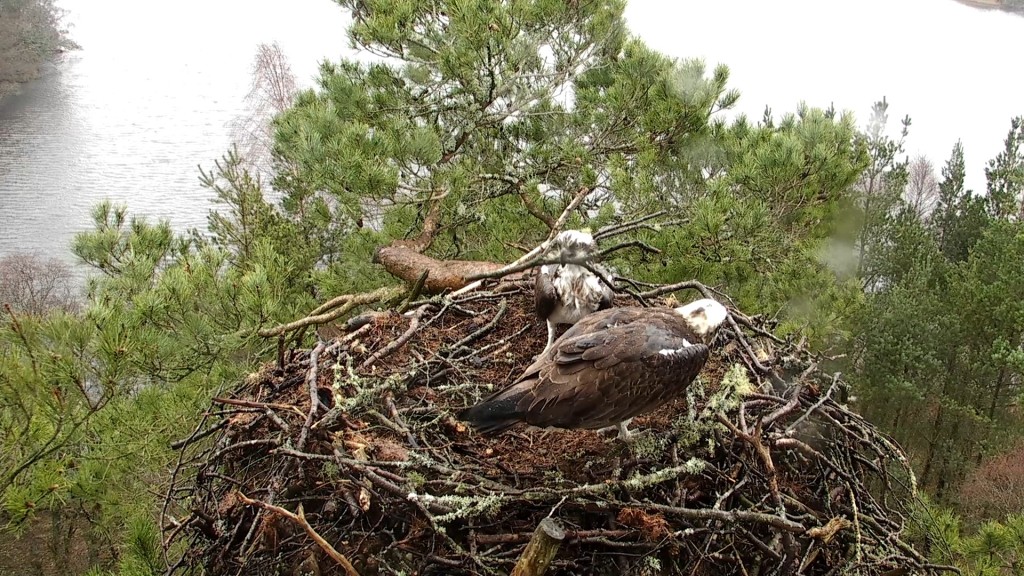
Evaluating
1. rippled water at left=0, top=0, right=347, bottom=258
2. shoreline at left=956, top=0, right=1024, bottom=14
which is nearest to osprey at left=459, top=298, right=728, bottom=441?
rippled water at left=0, top=0, right=347, bottom=258

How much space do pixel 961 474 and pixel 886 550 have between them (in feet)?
41.6

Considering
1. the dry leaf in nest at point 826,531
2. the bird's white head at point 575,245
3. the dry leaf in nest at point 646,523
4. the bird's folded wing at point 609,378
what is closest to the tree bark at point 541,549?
the dry leaf in nest at point 646,523

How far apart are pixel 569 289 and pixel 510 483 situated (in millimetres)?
1104

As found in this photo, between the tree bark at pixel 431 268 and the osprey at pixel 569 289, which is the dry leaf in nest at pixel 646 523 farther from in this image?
the tree bark at pixel 431 268

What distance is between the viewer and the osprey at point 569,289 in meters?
3.01

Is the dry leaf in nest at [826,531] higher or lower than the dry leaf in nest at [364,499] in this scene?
lower

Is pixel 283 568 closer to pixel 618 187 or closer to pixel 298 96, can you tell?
pixel 618 187

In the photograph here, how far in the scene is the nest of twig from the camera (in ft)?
6.45

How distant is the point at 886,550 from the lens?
2160mm

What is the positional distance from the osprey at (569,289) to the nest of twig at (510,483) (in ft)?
1.45

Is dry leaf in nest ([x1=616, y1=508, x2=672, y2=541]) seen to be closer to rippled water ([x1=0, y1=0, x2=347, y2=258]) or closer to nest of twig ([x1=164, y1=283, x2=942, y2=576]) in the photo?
nest of twig ([x1=164, y1=283, x2=942, y2=576])

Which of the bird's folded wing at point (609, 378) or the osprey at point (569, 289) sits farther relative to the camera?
the osprey at point (569, 289)

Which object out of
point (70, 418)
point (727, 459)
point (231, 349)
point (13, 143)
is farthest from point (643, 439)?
point (13, 143)

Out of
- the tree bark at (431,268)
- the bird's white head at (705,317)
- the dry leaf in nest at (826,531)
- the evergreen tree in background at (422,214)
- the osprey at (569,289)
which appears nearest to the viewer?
the dry leaf in nest at (826,531)
